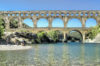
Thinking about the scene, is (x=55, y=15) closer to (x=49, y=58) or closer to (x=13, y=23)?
(x=13, y=23)

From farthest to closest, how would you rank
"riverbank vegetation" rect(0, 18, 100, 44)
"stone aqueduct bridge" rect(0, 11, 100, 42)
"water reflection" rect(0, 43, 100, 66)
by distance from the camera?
"stone aqueduct bridge" rect(0, 11, 100, 42), "riverbank vegetation" rect(0, 18, 100, 44), "water reflection" rect(0, 43, 100, 66)

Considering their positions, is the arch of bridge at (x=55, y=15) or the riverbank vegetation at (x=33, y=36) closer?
the riverbank vegetation at (x=33, y=36)

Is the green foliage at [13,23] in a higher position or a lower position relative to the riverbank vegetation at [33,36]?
higher

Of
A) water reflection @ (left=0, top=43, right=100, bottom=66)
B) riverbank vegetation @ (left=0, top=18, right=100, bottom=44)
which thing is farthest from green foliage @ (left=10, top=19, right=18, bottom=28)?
water reflection @ (left=0, top=43, right=100, bottom=66)

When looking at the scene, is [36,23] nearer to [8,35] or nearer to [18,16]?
[18,16]

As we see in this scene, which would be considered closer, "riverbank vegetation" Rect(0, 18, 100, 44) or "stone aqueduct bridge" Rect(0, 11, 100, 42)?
"riverbank vegetation" Rect(0, 18, 100, 44)

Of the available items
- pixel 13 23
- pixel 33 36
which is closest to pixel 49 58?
pixel 33 36

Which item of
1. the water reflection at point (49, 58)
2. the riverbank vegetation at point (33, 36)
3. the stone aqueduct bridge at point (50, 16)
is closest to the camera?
the water reflection at point (49, 58)

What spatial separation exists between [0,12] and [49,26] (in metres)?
26.9

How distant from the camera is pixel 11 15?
4065 inches

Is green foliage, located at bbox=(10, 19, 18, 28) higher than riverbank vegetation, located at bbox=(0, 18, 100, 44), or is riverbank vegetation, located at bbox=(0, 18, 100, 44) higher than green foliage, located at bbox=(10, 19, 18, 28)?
green foliage, located at bbox=(10, 19, 18, 28)

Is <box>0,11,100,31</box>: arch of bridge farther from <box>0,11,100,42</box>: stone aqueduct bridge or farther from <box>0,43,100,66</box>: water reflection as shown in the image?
<box>0,43,100,66</box>: water reflection

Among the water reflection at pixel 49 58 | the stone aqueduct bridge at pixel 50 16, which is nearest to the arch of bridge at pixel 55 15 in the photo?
the stone aqueduct bridge at pixel 50 16

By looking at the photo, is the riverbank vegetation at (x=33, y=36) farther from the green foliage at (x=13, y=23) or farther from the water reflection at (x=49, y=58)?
the water reflection at (x=49, y=58)
